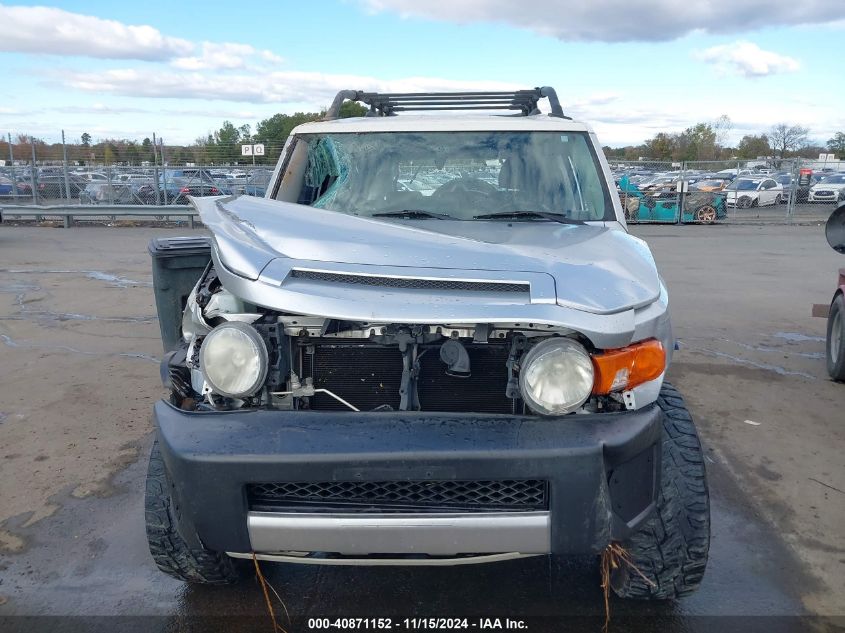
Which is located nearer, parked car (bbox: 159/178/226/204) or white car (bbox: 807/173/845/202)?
parked car (bbox: 159/178/226/204)

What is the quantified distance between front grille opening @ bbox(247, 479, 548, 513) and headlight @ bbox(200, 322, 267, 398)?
1.17 feet

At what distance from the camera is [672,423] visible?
271 centimetres

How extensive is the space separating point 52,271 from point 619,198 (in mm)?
10121

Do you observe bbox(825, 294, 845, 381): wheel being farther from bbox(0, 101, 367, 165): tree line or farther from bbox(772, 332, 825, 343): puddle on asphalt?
bbox(0, 101, 367, 165): tree line

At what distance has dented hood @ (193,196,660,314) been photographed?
2570 mm

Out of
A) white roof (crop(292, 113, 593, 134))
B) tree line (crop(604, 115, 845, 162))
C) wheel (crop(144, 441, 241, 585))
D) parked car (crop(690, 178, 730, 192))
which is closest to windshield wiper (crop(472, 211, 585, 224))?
white roof (crop(292, 113, 593, 134))

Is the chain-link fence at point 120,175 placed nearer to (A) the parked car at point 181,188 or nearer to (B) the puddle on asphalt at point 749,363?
(A) the parked car at point 181,188

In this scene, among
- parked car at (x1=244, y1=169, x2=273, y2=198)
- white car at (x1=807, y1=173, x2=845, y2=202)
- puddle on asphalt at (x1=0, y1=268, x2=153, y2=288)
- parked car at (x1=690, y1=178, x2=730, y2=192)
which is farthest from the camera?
white car at (x1=807, y1=173, x2=845, y2=202)

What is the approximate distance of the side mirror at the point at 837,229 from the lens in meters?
5.15

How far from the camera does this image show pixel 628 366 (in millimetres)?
2471

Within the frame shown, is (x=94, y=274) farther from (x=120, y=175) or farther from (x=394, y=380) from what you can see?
(x=120, y=175)

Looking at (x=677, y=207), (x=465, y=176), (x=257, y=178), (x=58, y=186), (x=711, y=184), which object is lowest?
(x=677, y=207)

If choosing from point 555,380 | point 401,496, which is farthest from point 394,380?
point 555,380

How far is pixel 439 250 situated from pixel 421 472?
90cm
